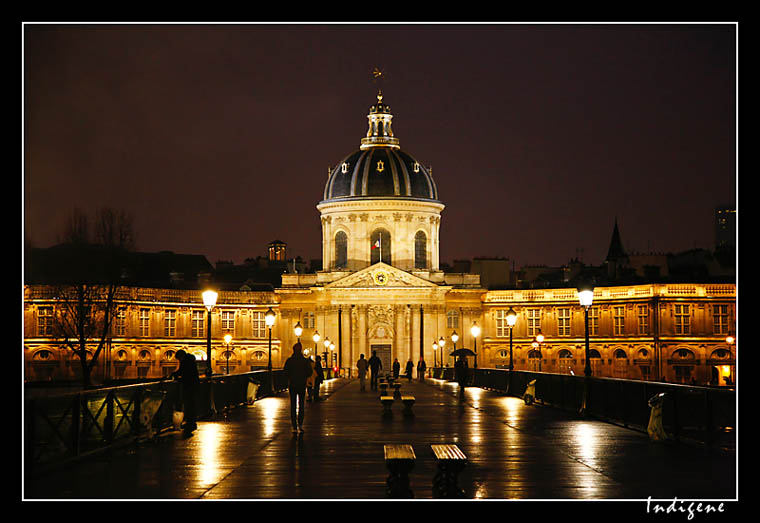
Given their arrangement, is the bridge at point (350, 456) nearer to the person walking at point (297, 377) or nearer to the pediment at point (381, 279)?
the person walking at point (297, 377)

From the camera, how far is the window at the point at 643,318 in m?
102

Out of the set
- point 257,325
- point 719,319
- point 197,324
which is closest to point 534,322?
point 719,319

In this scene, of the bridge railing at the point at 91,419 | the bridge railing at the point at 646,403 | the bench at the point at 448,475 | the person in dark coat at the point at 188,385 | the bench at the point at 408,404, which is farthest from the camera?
the bench at the point at 408,404

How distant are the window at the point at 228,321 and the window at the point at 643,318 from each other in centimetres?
3549

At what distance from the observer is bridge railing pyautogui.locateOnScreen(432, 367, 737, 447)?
72.7ft

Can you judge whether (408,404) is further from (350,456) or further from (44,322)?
(44,322)

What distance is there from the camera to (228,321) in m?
112

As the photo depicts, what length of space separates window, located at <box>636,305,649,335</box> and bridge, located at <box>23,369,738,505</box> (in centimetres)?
7216

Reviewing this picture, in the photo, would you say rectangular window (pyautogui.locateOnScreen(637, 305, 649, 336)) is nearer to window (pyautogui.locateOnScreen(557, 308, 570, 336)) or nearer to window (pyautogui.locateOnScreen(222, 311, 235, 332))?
window (pyautogui.locateOnScreen(557, 308, 570, 336))

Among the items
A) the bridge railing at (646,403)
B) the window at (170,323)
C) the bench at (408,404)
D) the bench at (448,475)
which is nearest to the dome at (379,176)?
the window at (170,323)

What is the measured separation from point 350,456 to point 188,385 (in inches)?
264

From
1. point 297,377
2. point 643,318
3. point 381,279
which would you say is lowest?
point 297,377
